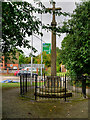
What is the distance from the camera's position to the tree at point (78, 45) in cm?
1135

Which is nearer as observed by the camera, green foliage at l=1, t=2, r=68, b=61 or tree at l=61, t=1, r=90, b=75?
green foliage at l=1, t=2, r=68, b=61

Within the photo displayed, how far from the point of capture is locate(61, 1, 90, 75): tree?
11.4 m

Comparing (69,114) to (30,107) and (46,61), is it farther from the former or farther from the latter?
(46,61)

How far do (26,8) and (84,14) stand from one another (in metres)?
10.1

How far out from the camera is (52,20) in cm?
862

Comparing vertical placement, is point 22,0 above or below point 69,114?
above

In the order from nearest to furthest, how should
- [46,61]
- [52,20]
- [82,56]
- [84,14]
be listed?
1. [52,20]
2. [82,56]
3. [84,14]
4. [46,61]

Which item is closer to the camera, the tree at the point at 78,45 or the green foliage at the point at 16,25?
the green foliage at the point at 16,25

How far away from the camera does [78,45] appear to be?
12.0 metres

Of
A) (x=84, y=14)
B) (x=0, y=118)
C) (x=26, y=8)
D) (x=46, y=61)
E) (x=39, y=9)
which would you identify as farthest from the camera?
(x=46, y=61)

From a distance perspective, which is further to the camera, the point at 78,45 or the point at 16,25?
the point at 78,45

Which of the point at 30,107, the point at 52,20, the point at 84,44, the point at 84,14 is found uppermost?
the point at 84,14

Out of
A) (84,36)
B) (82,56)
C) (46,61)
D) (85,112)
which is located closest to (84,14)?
(84,36)

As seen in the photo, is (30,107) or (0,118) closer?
(0,118)
